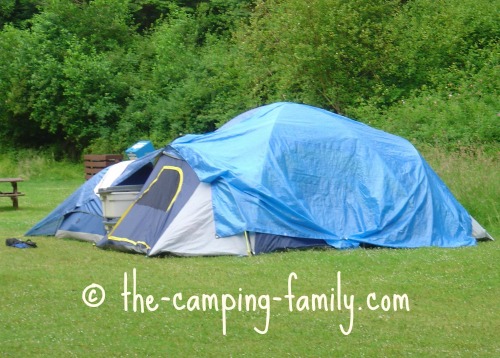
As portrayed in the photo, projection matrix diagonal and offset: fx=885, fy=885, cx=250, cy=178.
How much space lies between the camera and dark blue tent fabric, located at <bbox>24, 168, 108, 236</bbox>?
1366cm

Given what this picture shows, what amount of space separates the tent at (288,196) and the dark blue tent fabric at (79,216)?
3.40ft

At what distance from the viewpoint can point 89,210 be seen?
13812mm

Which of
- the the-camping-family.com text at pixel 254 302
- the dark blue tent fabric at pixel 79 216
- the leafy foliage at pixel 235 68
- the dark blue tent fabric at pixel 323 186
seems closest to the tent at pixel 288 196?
the dark blue tent fabric at pixel 323 186

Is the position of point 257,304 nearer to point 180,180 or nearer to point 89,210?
point 180,180

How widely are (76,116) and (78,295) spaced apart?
2131 cm

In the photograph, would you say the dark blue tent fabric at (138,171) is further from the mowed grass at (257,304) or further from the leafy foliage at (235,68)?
the leafy foliage at (235,68)

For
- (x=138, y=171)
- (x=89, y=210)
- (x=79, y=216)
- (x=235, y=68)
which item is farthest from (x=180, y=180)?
(x=235, y=68)

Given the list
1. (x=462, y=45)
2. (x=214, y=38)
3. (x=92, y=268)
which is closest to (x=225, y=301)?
(x=92, y=268)

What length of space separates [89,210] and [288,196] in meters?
3.42

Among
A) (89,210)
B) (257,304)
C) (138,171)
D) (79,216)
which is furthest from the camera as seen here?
(79,216)

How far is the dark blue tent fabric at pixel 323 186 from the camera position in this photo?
12.1 metres

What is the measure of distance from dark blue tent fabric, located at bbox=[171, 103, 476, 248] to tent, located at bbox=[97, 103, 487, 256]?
0.01 metres

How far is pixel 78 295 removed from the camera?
30.3ft

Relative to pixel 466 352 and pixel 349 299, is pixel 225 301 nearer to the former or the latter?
pixel 349 299
